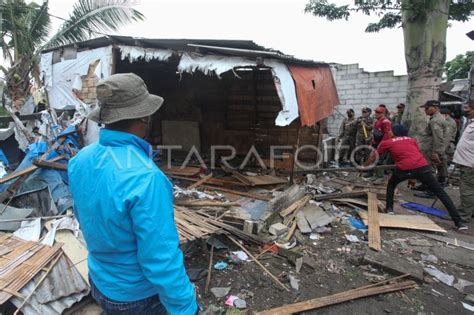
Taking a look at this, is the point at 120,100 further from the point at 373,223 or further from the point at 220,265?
the point at 373,223

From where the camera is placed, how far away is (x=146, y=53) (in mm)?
5707

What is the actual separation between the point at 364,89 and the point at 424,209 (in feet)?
22.9

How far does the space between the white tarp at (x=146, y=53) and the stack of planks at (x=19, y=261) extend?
3.75 metres

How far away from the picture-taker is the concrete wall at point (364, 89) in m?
11.2

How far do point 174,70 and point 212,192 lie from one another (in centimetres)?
457

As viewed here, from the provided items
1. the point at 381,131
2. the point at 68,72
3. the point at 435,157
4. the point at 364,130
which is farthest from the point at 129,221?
the point at 364,130

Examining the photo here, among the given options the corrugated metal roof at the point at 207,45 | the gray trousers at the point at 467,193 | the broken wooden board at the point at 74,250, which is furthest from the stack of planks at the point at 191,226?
the gray trousers at the point at 467,193

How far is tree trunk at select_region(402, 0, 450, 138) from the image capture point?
7.97 metres

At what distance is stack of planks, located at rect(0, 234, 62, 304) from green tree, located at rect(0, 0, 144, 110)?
6.49 meters

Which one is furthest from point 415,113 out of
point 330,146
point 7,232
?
point 7,232

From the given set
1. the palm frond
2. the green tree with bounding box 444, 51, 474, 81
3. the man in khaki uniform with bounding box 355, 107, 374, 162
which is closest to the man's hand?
the man in khaki uniform with bounding box 355, 107, 374, 162

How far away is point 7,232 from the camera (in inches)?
151

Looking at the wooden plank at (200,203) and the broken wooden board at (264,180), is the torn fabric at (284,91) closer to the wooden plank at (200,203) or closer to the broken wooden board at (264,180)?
the wooden plank at (200,203)

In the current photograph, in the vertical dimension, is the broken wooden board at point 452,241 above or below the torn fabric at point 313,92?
below
